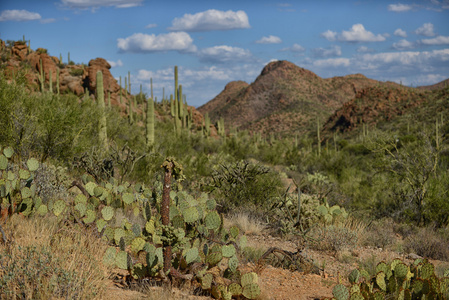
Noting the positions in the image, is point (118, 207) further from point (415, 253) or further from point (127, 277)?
point (415, 253)

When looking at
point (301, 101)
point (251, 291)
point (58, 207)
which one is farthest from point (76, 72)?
point (301, 101)

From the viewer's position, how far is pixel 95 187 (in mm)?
6664

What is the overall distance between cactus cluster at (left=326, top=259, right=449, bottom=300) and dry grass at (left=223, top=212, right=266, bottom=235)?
3042 mm

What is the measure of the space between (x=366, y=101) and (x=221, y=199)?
57653 mm

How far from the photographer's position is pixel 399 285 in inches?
180

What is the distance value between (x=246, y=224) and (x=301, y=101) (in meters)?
72.6

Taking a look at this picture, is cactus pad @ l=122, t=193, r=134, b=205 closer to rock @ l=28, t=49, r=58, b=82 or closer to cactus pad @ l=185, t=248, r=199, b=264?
cactus pad @ l=185, t=248, r=199, b=264

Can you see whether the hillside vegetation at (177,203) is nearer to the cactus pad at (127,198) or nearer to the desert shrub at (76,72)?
the cactus pad at (127,198)

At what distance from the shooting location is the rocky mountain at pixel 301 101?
59438 mm

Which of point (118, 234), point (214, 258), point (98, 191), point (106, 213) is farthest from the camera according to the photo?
point (98, 191)

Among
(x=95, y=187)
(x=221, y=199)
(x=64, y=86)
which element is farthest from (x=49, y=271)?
(x=64, y=86)

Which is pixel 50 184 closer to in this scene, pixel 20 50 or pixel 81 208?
pixel 81 208

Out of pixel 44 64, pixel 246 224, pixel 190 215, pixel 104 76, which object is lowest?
pixel 246 224

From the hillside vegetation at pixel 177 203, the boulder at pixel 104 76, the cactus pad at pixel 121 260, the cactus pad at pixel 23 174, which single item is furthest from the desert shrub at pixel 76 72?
the cactus pad at pixel 121 260
